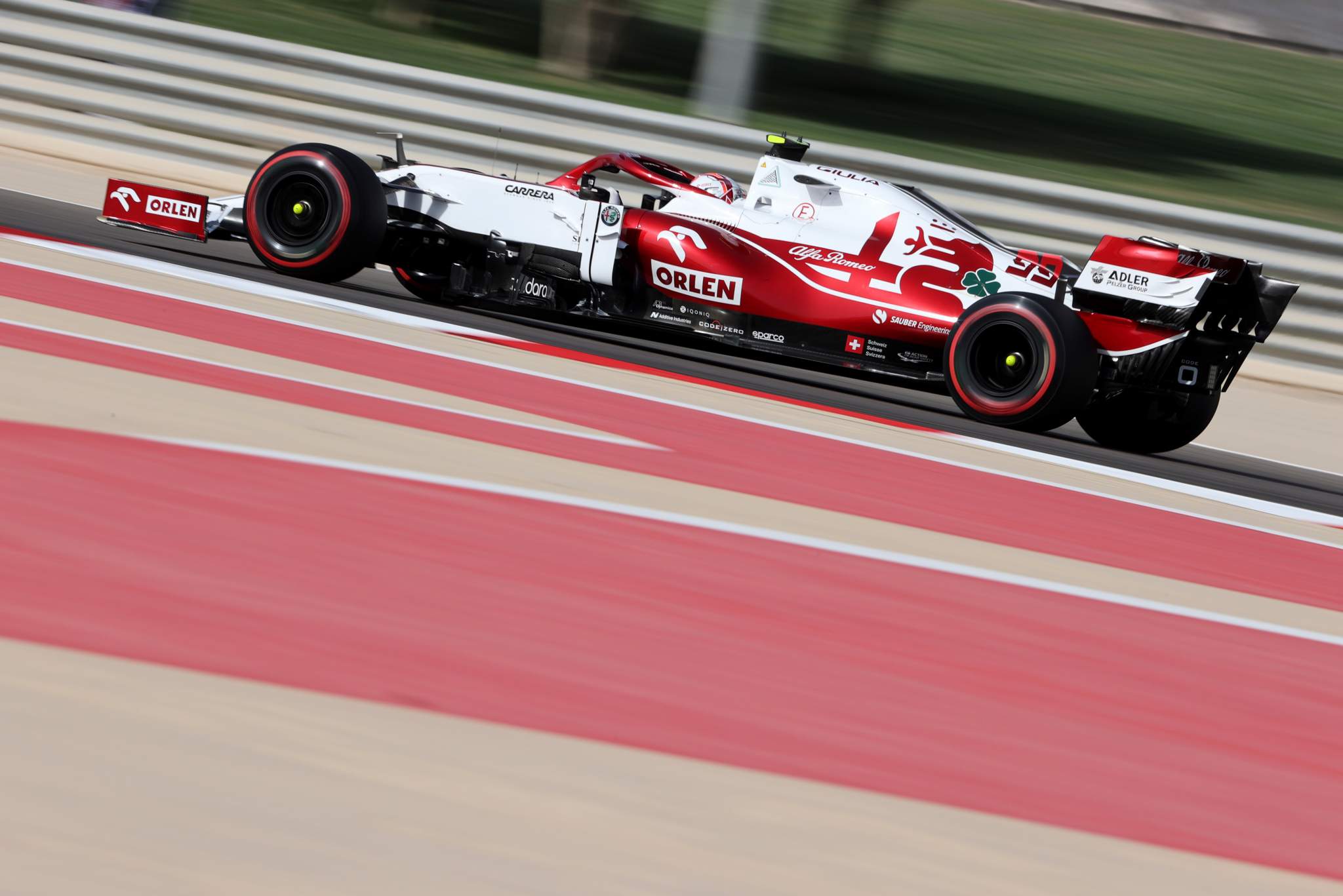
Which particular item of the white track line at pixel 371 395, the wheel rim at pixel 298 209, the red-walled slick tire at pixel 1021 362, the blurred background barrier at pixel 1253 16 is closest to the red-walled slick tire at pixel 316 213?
the wheel rim at pixel 298 209

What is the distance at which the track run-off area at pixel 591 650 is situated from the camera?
2328 mm

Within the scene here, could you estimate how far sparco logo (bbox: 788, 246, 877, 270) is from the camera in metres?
7.93

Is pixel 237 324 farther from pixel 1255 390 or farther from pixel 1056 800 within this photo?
pixel 1255 390

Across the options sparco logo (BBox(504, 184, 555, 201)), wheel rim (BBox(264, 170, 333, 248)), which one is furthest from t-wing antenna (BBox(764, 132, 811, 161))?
wheel rim (BBox(264, 170, 333, 248))

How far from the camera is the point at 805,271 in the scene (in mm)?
7992

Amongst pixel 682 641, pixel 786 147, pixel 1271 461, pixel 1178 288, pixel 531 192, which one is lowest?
pixel 1271 461

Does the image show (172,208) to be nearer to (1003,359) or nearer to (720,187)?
(720,187)

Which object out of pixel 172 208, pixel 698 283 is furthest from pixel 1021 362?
pixel 172 208

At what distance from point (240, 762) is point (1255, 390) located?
927cm

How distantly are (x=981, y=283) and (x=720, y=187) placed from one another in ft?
4.81

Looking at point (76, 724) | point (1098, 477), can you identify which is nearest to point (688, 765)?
point (76, 724)

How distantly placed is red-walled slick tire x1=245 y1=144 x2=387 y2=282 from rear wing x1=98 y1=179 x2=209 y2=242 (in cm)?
34

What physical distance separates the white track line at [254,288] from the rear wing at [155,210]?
581 millimetres

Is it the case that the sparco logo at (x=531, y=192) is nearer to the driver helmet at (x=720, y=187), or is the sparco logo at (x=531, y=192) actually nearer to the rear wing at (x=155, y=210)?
the driver helmet at (x=720, y=187)
